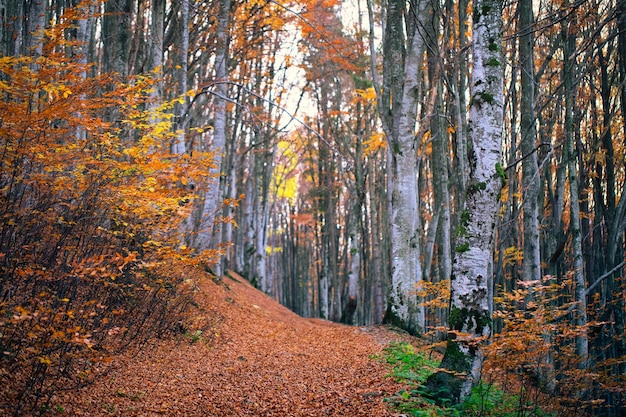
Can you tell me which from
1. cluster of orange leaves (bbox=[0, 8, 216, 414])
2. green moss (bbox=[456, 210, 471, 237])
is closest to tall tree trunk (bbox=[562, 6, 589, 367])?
green moss (bbox=[456, 210, 471, 237])

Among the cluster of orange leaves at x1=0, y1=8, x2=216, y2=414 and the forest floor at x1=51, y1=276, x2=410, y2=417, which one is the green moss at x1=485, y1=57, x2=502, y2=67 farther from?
the cluster of orange leaves at x1=0, y1=8, x2=216, y2=414

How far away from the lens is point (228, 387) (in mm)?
6449

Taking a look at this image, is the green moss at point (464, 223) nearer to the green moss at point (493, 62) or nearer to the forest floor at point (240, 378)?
the green moss at point (493, 62)

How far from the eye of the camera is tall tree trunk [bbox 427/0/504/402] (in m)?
5.64

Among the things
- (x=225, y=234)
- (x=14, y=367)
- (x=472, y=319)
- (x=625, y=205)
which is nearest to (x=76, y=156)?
(x=14, y=367)

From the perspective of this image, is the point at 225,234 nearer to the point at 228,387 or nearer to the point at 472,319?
the point at 228,387

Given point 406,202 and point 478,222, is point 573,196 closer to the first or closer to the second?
point 406,202

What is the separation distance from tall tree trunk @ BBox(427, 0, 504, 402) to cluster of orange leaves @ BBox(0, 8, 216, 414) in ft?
12.0

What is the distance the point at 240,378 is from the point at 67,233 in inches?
125

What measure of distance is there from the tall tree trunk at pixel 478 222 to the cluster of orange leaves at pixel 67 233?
366cm

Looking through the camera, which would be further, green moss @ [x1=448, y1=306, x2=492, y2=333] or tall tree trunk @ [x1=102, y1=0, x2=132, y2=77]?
tall tree trunk @ [x1=102, y1=0, x2=132, y2=77]

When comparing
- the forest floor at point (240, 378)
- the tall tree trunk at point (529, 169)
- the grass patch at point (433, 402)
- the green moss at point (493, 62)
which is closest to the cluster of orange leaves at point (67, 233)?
the forest floor at point (240, 378)

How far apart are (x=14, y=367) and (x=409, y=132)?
9.62 meters

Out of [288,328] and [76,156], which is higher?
[76,156]
